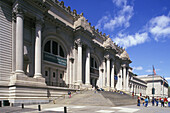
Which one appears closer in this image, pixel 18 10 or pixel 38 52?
pixel 18 10

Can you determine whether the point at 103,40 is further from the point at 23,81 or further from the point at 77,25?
the point at 23,81

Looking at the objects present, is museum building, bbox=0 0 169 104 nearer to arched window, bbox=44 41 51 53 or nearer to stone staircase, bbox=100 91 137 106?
arched window, bbox=44 41 51 53

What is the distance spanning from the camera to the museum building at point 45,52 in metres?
20.9

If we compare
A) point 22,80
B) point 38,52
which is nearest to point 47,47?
point 38,52

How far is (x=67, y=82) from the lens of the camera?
107 ft

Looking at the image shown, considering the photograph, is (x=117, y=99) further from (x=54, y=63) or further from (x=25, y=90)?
(x=54, y=63)

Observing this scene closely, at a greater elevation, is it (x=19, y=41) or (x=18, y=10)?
(x=18, y=10)

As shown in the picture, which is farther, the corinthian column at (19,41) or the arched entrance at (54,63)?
the arched entrance at (54,63)

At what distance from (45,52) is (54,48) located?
292 cm

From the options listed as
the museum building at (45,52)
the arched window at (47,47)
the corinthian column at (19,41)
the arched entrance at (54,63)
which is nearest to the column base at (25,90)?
the museum building at (45,52)

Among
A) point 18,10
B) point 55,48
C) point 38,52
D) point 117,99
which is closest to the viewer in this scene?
point 18,10

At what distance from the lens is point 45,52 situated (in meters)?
28.6

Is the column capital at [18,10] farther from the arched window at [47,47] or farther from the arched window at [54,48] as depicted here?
the arched window at [54,48]

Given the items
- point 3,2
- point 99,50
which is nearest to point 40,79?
point 3,2
